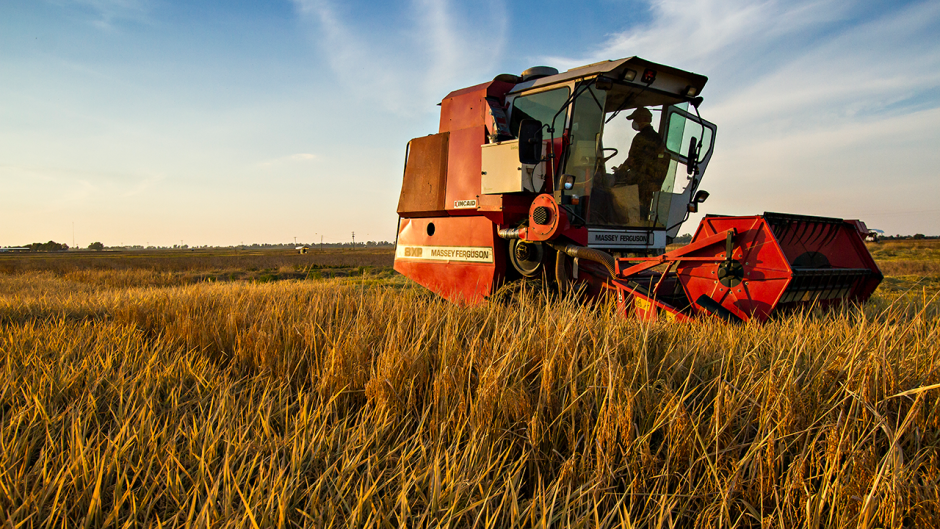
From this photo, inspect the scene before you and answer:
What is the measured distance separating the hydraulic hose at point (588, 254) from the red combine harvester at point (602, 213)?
0.06ft

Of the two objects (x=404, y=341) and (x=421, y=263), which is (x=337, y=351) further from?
(x=421, y=263)

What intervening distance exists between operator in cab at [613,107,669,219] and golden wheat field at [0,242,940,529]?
10.4 ft

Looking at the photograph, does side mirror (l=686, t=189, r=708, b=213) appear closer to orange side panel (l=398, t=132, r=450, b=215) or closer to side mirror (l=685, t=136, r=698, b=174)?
side mirror (l=685, t=136, r=698, b=174)

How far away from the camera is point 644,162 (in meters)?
6.56

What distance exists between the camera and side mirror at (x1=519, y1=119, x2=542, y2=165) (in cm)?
550

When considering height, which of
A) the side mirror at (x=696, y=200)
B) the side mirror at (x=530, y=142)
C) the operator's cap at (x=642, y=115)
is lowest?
the side mirror at (x=696, y=200)

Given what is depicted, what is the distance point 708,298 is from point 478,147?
3430 millimetres

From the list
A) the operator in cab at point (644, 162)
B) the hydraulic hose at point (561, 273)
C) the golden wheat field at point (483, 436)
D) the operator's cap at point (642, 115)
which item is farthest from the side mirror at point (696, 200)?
the golden wheat field at point (483, 436)

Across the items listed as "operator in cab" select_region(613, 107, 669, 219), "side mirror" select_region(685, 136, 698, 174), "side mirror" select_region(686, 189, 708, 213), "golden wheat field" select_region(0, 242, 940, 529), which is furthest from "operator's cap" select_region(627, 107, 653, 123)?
"golden wheat field" select_region(0, 242, 940, 529)

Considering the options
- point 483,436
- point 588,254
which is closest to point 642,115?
point 588,254

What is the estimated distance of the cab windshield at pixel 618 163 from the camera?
5957 millimetres

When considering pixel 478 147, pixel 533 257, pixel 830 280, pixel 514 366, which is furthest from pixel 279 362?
pixel 830 280

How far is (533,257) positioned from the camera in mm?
6223

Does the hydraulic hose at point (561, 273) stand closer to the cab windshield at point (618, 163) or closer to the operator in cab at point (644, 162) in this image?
the cab windshield at point (618, 163)
